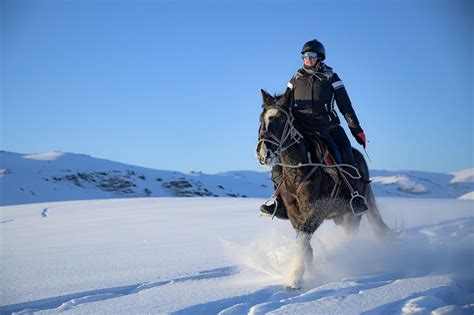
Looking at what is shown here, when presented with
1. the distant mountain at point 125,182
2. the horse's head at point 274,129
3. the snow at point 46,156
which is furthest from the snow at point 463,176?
Answer: the horse's head at point 274,129

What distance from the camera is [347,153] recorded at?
21.4 feet

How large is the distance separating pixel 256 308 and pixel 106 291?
185cm

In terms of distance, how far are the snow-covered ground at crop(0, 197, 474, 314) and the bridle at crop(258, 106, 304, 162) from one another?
164 centimetres

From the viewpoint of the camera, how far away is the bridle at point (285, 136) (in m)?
5.49

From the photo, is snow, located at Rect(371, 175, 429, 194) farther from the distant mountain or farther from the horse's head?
the horse's head

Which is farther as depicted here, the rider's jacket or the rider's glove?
the rider's glove

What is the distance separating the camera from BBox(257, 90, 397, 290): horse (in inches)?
217

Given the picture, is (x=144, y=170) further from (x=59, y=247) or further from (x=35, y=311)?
(x=35, y=311)

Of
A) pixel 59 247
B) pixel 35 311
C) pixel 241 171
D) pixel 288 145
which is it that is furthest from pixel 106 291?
pixel 241 171

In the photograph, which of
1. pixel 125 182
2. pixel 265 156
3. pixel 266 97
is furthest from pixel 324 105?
pixel 125 182

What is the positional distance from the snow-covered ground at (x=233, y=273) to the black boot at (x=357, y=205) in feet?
2.31

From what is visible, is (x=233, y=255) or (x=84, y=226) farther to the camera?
(x=84, y=226)

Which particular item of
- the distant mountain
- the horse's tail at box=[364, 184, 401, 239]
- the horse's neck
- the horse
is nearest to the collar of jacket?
the horse

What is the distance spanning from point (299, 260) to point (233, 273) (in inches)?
38.8
